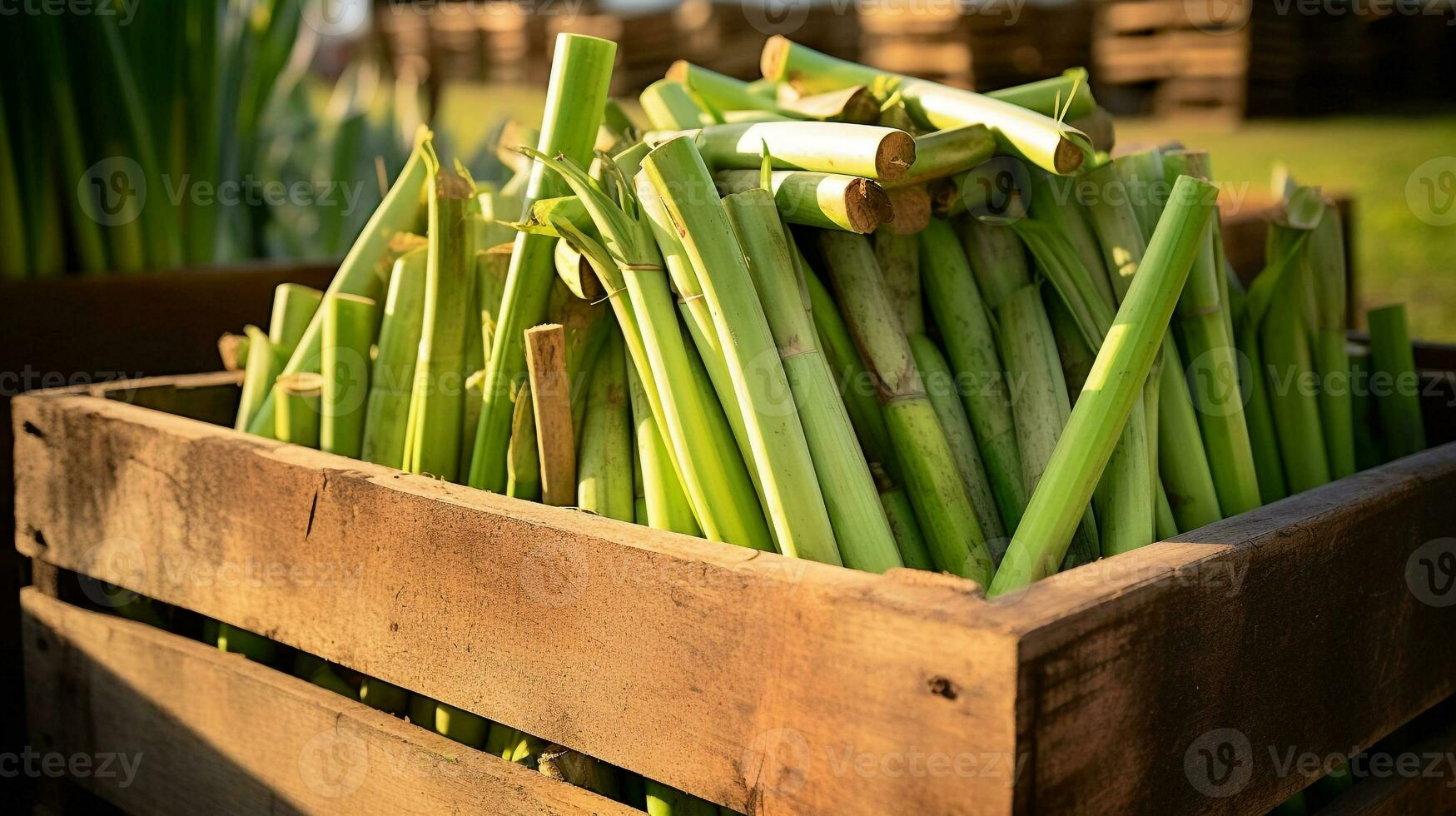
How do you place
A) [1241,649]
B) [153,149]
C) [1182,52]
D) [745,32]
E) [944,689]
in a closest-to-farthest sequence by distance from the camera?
1. [944,689]
2. [1241,649]
3. [153,149]
4. [1182,52]
5. [745,32]

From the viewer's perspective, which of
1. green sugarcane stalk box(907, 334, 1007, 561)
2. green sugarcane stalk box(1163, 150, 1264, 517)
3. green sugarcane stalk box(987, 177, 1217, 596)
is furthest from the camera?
green sugarcane stalk box(1163, 150, 1264, 517)

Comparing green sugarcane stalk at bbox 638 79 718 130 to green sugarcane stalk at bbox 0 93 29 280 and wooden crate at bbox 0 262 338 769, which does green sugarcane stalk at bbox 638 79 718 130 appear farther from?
green sugarcane stalk at bbox 0 93 29 280

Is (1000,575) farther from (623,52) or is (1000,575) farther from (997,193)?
(623,52)

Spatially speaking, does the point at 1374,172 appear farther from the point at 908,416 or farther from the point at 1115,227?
the point at 908,416

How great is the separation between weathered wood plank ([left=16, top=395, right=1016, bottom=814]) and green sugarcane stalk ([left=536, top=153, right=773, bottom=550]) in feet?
0.38

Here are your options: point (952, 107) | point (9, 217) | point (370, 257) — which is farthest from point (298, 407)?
point (9, 217)

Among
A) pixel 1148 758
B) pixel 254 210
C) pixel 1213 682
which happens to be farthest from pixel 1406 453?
pixel 254 210

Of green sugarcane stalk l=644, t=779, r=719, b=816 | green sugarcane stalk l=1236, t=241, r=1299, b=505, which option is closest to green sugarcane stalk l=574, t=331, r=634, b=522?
green sugarcane stalk l=644, t=779, r=719, b=816

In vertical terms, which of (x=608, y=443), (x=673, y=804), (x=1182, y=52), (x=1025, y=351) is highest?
(x=1182, y=52)

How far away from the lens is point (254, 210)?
11.3 ft

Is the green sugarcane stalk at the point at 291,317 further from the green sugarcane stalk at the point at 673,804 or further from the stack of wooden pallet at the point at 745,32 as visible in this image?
the stack of wooden pallet at the point at 745,32

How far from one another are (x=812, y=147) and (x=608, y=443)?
444 mm

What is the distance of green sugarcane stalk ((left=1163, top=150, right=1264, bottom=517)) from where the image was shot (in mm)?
1474

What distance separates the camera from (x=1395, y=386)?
179cm
